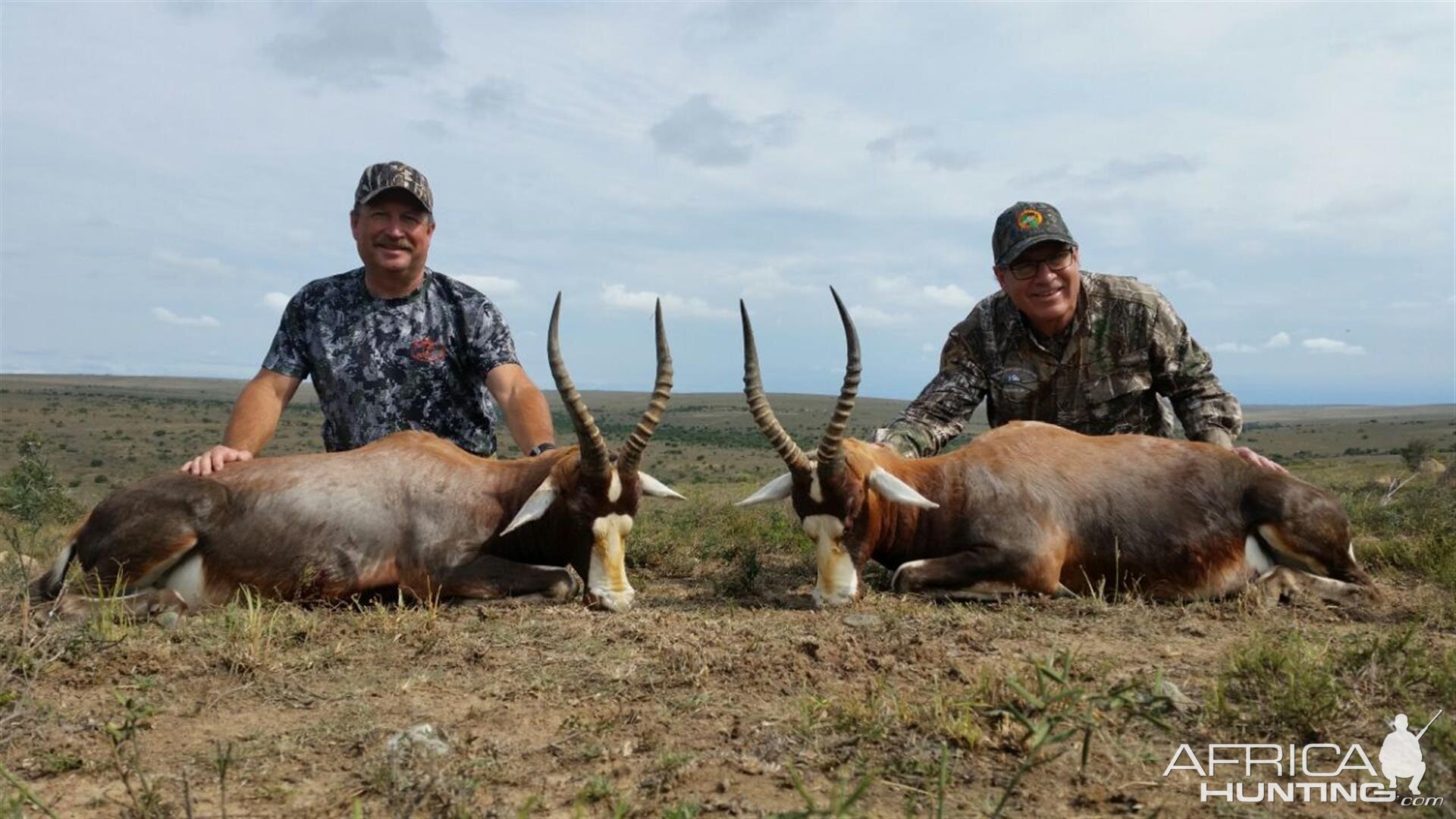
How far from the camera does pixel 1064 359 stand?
27.2ft

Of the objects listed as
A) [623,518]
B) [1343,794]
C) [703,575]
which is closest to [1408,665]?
[1343,794]

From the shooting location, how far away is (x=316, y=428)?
53344 millimetres

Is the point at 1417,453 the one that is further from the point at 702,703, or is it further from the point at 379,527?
the point at 702,703

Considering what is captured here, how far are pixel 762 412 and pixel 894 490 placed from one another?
3.23ft

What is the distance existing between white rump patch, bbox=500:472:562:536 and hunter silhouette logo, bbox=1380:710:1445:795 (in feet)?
14.3

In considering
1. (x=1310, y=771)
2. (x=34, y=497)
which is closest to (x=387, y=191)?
(x=1310, y=771)

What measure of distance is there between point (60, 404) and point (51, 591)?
69961 millimetres

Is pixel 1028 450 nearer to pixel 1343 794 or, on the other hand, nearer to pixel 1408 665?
pixel 1408 665

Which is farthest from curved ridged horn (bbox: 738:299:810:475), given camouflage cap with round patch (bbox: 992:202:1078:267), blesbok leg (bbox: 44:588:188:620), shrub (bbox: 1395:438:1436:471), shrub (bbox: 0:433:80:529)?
shrub (bbox: 1395:438:1436:471)

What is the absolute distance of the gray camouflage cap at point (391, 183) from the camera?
26.9 ft

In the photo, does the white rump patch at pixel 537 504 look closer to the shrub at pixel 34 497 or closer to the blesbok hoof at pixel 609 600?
the blesbok hoof at pixel 609 600

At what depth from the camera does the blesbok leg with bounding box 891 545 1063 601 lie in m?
6.56

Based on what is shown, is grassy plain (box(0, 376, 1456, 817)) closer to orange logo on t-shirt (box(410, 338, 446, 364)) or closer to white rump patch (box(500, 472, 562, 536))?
white rump patch (box(500, 472, 562, 536))

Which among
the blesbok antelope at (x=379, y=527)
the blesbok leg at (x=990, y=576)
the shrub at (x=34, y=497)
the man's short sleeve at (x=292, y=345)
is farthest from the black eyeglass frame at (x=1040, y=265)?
the shrub at (x=34, y=497)
